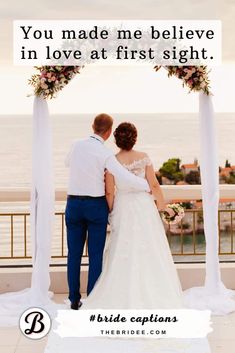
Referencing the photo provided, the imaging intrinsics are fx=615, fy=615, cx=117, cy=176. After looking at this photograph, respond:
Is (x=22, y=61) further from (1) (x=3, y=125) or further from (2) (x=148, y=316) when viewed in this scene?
(1) (x=3, y=125)

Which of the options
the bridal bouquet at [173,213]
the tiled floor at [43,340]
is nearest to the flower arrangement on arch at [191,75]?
the bridal bouquet at [173,213]

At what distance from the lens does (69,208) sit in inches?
172

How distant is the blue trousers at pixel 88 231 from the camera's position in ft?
14.1

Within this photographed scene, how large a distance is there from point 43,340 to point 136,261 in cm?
81

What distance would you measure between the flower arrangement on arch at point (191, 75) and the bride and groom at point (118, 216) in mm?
676

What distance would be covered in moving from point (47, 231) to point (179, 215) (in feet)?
3.46

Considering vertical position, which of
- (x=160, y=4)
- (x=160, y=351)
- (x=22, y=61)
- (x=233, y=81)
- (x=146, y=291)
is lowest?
(x=160, y=351)

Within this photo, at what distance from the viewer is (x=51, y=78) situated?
462 cm

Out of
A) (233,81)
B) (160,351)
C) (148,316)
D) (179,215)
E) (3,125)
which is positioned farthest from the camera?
(3,125)

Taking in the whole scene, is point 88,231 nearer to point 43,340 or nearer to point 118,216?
point 118,216

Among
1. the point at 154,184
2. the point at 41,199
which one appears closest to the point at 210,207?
the point at 154,184

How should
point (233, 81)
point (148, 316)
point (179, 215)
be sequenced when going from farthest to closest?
point (233, 81) < point (179, 215) < point (148, 316)

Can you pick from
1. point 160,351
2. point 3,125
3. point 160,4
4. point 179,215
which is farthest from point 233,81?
point 3,125

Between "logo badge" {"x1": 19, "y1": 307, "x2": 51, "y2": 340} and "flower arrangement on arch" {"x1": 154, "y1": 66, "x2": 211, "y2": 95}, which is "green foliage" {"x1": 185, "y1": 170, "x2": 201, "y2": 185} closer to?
"flower arrangement on arch" {"x1": 154, "y1": 66, "x2": 211, "y2": 95}
